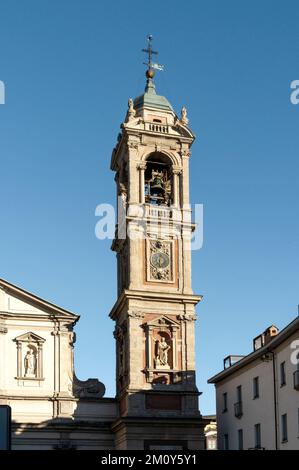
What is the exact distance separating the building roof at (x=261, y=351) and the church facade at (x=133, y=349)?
10.2 ft

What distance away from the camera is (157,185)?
43406mm

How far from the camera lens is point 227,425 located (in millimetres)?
43625

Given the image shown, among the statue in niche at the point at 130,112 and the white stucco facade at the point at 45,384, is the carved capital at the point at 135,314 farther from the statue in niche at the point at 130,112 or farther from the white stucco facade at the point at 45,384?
the statue in niche at the point at 130,112

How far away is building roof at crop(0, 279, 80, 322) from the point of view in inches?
1608

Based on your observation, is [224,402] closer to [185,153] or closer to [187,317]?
[187,317]

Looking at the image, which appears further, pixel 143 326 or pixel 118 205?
pixel 118 205

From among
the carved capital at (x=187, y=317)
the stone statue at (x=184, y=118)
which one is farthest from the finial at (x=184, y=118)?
the carved capital at (x=187, y=317)

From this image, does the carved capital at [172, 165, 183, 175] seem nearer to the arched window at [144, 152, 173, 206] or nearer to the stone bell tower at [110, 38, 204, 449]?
the stone bell tower at [110, 38, 204, 449]

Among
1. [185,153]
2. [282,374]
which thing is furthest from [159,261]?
[282,374]

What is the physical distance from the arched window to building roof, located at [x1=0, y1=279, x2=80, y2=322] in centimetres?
741

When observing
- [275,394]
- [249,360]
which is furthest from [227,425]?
[275,394]

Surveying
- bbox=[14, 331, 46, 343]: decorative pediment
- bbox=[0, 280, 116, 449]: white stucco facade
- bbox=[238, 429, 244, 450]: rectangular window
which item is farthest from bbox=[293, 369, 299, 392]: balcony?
bbox=[14, 331, 46, 343]: decorative pediment
